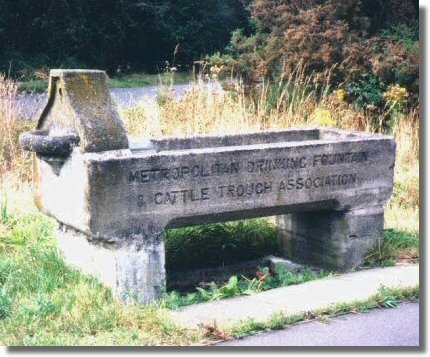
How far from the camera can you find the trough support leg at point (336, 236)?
6461mm

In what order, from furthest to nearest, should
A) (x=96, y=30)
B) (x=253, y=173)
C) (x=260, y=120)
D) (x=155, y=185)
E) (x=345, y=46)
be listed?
1. (x=345, y=46)
2. (x=96, y=30)
3. (x=260, y=120)
4. (x=253, y=173)
5. (x=155, y=185)

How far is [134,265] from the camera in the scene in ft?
17.9

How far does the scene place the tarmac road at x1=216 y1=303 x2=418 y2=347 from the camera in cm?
463

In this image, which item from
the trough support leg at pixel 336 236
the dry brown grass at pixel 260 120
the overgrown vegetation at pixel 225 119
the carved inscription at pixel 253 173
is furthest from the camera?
the dry brown grass at pixel 260 120

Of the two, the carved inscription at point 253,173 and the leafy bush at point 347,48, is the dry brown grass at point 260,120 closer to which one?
the leafy bush at point 347,48

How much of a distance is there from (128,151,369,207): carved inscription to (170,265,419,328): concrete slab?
0.72 metres

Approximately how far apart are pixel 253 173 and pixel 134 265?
43.6 inches

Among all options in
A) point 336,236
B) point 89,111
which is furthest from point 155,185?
point 336,236

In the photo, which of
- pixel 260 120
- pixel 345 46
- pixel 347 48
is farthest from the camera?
pixel 345 46

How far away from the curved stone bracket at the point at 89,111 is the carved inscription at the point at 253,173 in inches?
12.4

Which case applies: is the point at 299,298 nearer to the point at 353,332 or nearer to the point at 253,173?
the point at 353,332

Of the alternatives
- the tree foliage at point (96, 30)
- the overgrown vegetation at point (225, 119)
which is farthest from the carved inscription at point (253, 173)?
the tree foliage at point (96, 30)

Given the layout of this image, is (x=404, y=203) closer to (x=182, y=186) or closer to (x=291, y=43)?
(x=182, y=186)

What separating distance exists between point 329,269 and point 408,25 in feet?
24.2
